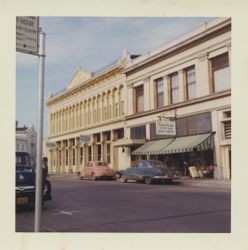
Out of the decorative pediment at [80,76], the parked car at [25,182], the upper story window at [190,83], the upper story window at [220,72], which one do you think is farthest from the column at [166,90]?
the parked car at [25,182]

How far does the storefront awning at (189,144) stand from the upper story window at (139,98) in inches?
192

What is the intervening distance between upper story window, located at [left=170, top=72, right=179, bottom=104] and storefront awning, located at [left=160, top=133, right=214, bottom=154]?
237 centimetres

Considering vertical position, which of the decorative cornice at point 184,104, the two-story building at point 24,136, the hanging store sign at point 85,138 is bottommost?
the two-story building at point 24,136

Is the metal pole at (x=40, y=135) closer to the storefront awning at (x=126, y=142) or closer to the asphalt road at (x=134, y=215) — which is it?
the asphalt road at (x=134, y=215)

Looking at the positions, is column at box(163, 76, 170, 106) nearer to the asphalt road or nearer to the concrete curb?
the concrete curb

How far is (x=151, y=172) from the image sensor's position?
55.0 feet

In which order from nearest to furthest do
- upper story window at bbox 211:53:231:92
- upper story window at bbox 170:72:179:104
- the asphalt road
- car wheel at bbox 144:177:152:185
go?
the asphalt road < car wheel at bbox 144:177:152:185 < upper story window at bbox 211:53:231:92 < upper story window at bbox 170:72:179:104

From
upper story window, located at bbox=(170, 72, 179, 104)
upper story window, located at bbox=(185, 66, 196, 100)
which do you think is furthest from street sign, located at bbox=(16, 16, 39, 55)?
upper story window, located at bbox=(170, 72, 179, 104)

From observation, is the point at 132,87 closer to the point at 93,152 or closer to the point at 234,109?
the point at 93,152

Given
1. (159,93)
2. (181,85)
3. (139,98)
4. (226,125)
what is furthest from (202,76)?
(139,98)

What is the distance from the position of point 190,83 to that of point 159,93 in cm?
289

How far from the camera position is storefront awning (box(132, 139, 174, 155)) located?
70.7ft

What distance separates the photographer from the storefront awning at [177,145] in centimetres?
1880

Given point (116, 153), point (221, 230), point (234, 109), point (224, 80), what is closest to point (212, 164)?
point (224, 80)
